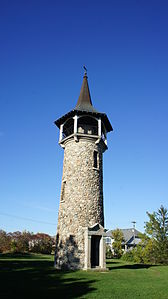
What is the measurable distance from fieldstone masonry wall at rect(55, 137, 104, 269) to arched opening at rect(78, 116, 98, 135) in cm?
156

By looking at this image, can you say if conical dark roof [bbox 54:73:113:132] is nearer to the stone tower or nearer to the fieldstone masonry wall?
the stone tower

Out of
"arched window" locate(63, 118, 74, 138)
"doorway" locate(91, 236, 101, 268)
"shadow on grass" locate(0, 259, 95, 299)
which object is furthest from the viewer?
"arched window" locate(63, 118, 74, 138)

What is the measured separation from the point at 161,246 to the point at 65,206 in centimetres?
1445

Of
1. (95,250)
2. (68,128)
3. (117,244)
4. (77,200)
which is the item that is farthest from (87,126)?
(117,244)

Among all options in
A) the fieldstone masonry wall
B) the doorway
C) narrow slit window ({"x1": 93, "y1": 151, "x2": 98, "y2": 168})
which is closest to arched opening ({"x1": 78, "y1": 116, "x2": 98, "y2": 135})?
the fieldstone masonry wall

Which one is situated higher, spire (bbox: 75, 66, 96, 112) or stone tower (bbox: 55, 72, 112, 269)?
spire (bbox: 75, 66, 96, 112)

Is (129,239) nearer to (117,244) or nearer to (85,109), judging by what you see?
(117,244)

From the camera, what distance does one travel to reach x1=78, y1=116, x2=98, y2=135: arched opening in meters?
20.3

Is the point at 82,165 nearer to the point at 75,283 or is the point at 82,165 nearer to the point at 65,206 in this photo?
the point at 65,206

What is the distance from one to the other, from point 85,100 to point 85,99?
0.15m

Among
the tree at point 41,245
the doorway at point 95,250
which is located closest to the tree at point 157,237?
the doorway at point 95,250

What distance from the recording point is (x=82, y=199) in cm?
1705

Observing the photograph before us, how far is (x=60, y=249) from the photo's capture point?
54.4 ft

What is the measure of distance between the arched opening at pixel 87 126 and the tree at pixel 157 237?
13.5 meters
